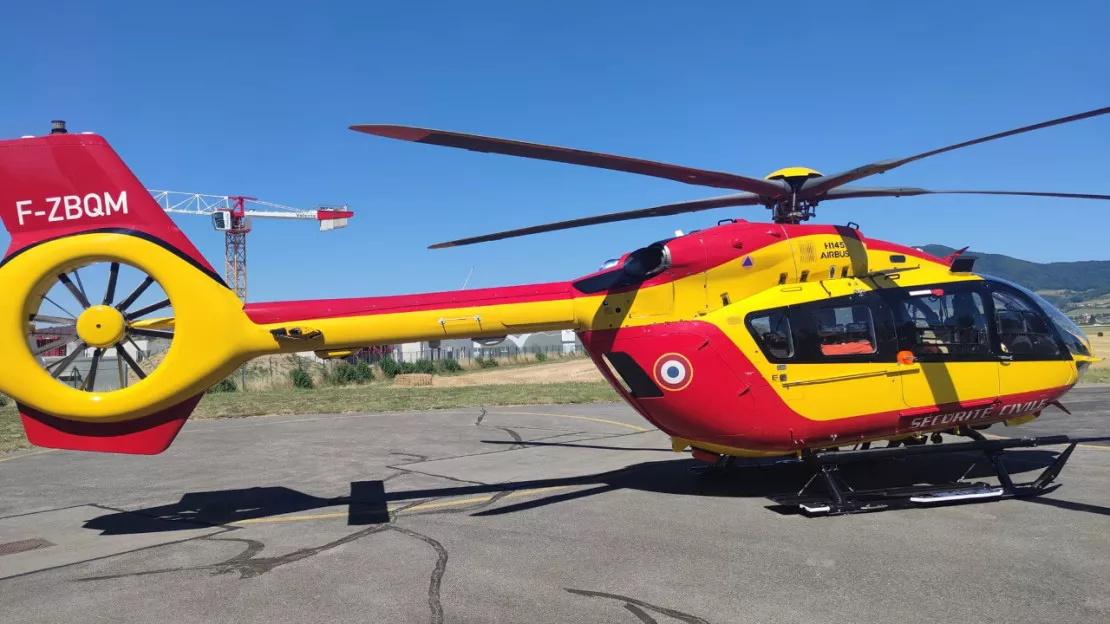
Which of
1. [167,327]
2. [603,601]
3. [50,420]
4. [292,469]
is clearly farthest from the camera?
[292,469]

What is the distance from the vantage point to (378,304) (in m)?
9.20

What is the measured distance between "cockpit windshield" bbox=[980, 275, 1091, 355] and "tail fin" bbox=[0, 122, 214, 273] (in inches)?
436

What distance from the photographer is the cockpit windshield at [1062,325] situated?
33.1 ft

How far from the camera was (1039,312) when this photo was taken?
10086 mm

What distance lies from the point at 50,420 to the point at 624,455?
28.8 ft

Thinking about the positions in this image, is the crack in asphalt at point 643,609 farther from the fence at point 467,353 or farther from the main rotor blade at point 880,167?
the fence at point 467,353

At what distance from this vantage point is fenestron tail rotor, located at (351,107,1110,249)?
21.7ft

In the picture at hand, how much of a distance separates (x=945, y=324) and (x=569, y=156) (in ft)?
19.3

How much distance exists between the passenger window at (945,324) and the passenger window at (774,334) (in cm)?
159

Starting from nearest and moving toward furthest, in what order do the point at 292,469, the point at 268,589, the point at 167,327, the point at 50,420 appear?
the point at 268,589
the point at 50,420
the point at 167,327
the point at 292,469

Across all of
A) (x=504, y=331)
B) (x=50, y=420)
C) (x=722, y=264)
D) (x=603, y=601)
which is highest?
(x=722, y=264)

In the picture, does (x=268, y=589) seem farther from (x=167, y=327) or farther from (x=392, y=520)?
(x=167, y=327)

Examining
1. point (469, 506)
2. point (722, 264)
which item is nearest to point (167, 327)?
point (469, 506)

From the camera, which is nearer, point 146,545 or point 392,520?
point 146,545
